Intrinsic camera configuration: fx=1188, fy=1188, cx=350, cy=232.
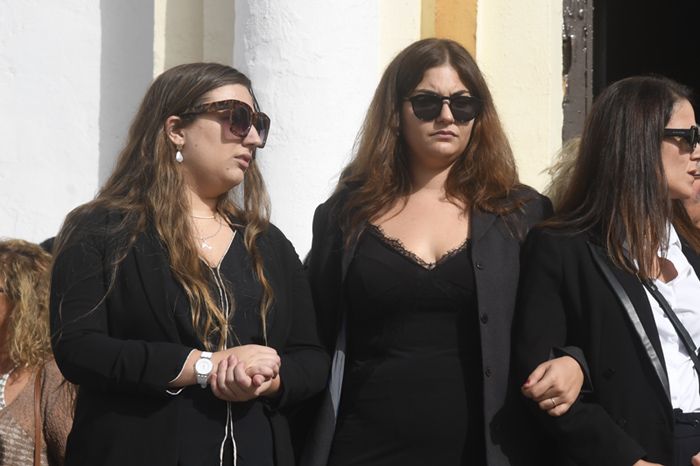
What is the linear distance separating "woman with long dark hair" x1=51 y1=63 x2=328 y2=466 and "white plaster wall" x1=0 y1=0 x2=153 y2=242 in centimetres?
224

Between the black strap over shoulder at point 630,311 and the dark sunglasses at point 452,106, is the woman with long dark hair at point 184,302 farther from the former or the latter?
the black strap over shoulder at point 630,311

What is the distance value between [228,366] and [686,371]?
3.88ft

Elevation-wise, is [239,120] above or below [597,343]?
above

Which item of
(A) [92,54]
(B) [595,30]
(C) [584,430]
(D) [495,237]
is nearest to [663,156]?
(D) [495,237]

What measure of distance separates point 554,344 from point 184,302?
984 mm

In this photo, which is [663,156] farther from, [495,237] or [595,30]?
[595,30]

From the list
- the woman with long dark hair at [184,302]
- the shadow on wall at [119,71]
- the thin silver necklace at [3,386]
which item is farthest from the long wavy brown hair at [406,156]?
the shadow on wall at [119,71]

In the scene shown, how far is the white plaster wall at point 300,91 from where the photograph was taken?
4.87 m

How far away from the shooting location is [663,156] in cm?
324

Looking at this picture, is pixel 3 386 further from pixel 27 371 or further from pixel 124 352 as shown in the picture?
pixel 124 352

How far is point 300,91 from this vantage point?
489 cm

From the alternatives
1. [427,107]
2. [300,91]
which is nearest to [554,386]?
[427,107]

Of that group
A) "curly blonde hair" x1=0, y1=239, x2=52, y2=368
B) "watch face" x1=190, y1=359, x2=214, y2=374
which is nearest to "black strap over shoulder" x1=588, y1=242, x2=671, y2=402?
"watch face" x1=190, y1=359, x2=214, y2=374

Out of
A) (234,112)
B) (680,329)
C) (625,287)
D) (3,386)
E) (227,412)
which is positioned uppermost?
(234,112)
